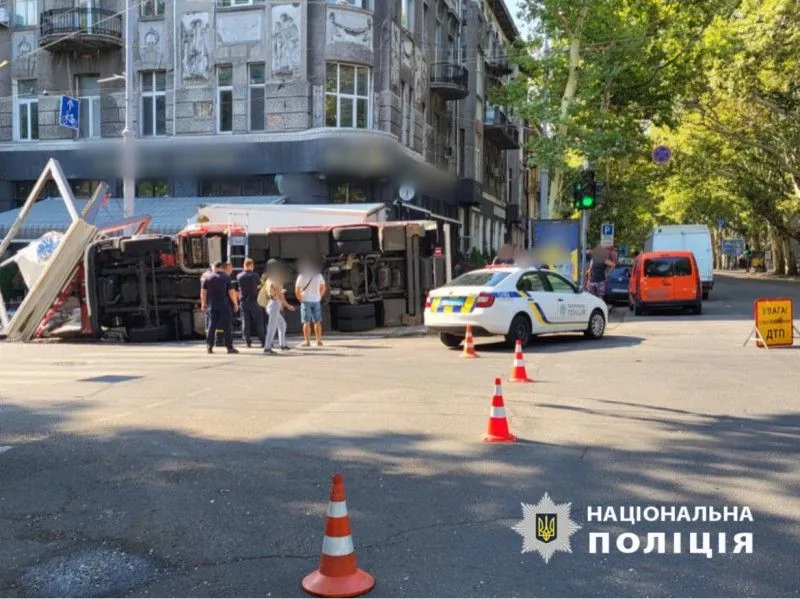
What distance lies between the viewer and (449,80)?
3409 cm

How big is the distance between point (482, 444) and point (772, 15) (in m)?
20.3

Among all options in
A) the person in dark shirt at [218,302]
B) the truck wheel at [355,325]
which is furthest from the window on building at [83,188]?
the person in dark shirt at [218,302]

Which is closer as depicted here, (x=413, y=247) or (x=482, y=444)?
(x=482, y=444)

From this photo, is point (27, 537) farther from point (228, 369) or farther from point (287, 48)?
point (287, 48)

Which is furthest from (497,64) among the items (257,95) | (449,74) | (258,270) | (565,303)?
(565,303)

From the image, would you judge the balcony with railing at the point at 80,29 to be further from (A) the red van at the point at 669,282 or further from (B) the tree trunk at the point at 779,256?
(B) the tree trunk at the point at 779,256


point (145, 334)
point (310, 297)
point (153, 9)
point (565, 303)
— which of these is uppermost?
point (153, 9)

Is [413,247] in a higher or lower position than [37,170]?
lower

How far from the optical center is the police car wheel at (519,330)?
46.9 ft

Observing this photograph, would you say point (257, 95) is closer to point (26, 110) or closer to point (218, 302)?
point (26, 110)

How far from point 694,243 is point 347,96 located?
49.0 feet

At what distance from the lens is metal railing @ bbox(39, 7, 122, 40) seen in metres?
28.4

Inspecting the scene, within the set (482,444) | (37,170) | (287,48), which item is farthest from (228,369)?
(37,170)

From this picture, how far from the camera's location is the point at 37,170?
29.3 metres
